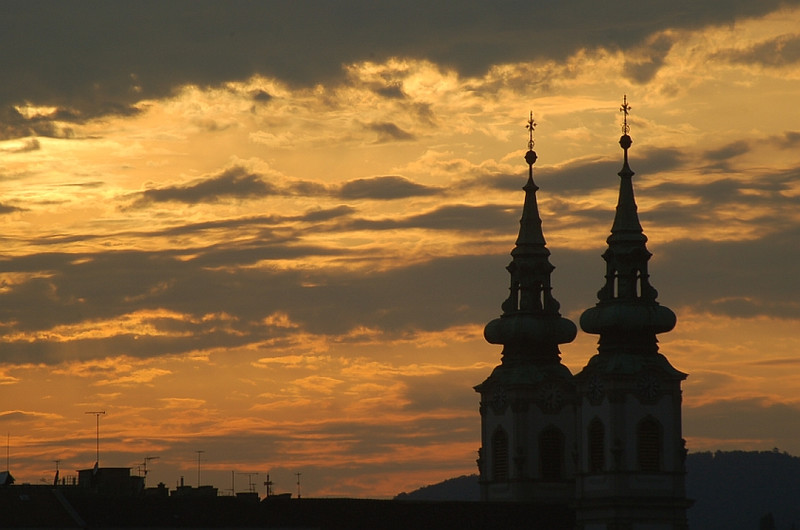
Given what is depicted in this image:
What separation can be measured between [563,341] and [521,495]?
8442mm

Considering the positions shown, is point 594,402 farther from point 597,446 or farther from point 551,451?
point 551,451

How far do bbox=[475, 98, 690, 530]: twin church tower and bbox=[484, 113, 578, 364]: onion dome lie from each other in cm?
5

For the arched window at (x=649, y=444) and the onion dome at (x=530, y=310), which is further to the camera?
the onion dome at (x=530, y=310)

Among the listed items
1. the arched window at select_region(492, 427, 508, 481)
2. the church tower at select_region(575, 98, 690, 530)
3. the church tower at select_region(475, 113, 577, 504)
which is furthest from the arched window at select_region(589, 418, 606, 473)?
the arched window at select_region(492, 427, 508, 481)

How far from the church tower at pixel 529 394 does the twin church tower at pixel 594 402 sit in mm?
52

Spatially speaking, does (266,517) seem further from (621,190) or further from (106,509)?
(621,190)

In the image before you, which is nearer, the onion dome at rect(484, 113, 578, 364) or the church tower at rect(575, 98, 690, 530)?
the church tower at rect(575, 98, 690, 530)

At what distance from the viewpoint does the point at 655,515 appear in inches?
4459

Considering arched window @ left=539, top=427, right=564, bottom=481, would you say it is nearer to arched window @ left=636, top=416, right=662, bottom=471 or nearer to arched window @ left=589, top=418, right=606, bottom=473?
arched window @ left=589, top=418, right=606, bottom=473

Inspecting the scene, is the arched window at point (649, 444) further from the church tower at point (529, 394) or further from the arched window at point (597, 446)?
the church tower at point (529, 394)

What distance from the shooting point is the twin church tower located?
113000mm

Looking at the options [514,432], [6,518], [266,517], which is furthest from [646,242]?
[6,518]

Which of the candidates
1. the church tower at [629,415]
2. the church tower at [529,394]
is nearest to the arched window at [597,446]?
the church tower at [629,415]

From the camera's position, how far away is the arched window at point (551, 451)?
119 meters
